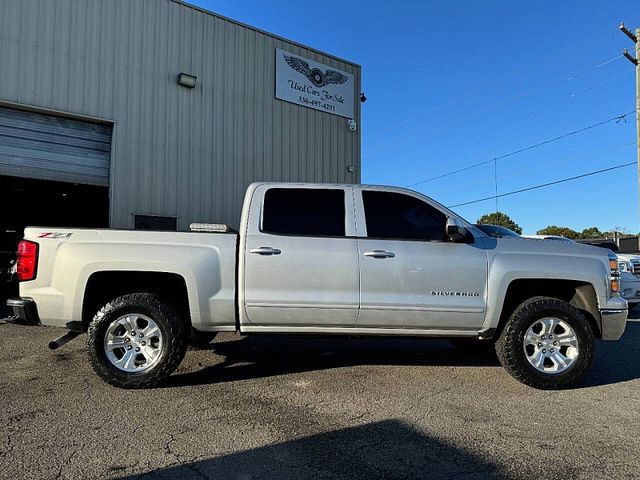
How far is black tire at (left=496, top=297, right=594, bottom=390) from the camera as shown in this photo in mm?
5180

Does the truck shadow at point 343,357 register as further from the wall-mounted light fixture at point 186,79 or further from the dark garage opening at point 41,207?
the dark garage opening at point 41,207

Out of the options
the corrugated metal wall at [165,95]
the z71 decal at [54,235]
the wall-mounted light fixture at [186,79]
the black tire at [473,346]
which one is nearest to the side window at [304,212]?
the z71 decal at [54,235]

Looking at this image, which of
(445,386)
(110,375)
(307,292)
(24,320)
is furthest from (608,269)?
(24,320)

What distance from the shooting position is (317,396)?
4871 millimetres

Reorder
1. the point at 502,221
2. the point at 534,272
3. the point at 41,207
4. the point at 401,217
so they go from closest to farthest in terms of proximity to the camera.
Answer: the point at 534,272, the point at 401,217, the point at 41,207, the point at 502,221

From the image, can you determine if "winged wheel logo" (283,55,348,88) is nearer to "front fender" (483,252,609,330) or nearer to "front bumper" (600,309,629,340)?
"front fender" (483,252,609,330)

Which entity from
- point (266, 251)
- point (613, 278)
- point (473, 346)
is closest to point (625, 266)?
point (473, 346)

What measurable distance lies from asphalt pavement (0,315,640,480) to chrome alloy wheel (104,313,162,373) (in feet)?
0.95

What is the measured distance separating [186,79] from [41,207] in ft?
33.8

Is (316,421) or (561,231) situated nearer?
(316,421)

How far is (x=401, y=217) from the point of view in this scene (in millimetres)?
5488

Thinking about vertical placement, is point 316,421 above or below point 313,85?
below

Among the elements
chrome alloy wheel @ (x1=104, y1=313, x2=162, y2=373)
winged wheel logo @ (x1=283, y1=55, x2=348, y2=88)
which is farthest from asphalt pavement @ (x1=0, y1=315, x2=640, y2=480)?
winged wheel logo @ (x1=283, y1=55, x2=348, y2=88)

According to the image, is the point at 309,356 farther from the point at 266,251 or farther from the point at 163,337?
the point at 163,337
